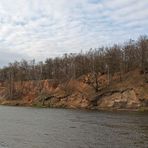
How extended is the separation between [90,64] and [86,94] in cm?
2545

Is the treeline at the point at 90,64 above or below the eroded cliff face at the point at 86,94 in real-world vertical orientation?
above

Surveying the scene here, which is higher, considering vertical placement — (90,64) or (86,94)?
(90,64)

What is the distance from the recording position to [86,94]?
108188 millimetres

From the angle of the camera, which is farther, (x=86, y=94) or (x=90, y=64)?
(x=90, y=64)

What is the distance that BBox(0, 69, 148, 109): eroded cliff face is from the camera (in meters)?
94.2

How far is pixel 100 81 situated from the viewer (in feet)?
379

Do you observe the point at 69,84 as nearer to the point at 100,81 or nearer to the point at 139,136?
the point at 100,81

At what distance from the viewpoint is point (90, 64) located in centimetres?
13112

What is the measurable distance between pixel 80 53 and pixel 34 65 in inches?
1327

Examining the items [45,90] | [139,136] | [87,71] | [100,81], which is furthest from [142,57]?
[139,136]

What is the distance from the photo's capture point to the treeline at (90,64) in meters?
117

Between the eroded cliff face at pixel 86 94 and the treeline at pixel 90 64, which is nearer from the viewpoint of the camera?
the eroded cliff face at pixel 86 94

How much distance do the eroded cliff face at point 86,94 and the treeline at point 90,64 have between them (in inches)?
254

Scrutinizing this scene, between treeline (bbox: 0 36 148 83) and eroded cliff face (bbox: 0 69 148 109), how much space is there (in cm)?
646
